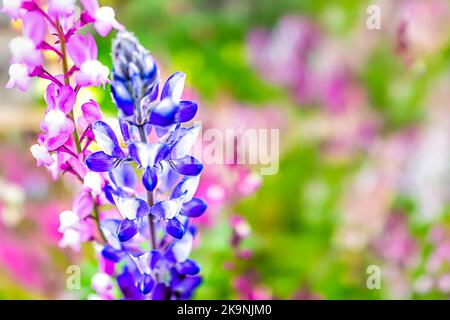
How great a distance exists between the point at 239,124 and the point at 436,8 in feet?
1.39

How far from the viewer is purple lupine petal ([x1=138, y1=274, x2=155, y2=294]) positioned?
45cm

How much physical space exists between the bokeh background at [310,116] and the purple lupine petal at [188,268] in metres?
0.49

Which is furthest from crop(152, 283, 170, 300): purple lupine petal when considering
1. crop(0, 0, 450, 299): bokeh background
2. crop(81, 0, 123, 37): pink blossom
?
crop(0, 0, 450, 299): bokeh background

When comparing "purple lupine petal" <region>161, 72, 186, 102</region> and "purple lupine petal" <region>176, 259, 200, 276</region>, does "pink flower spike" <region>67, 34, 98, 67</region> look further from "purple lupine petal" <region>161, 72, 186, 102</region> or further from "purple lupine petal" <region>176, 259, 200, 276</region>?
"purple lupine petal" <region>176, 259, 200, 276</region>

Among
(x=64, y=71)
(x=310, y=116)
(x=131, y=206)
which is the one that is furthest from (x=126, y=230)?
(x=310, y=116)

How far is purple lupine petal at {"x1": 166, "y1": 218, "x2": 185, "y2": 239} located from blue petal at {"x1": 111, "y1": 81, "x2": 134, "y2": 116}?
87mm

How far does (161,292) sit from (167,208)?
95mm

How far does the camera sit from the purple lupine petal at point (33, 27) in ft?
1.30

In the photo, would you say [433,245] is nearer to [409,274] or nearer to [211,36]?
[409,274]

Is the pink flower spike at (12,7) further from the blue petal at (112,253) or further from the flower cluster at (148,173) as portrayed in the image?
the blue petal at (112,253)

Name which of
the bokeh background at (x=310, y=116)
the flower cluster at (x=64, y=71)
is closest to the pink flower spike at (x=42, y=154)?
the flower cluster at (x=64, y=71)

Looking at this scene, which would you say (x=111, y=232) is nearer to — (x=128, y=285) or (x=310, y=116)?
(x=128, y=285)

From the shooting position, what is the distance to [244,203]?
1062 mm
